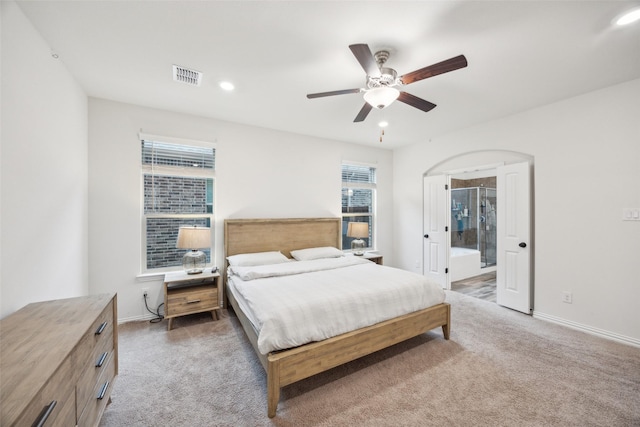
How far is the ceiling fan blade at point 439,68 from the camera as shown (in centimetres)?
166

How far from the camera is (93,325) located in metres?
1.41

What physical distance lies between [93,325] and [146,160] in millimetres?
2408

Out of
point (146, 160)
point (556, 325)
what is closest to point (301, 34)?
point (146, 160)

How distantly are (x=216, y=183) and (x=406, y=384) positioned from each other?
10.5 feet

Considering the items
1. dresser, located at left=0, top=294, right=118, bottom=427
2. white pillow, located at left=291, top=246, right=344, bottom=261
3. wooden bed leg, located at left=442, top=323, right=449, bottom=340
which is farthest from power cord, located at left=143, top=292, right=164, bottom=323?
wooden bed leg, located at left=442, top=323, right=449, bottom=340

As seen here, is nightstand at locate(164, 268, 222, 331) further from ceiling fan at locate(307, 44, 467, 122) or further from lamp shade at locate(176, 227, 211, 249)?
ceiling fan at locate(307, 44, 467, 122)

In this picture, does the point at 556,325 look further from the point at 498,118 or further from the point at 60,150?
the point at 60,150

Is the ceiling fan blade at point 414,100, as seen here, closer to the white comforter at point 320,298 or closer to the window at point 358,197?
the white comforter at point 320,298

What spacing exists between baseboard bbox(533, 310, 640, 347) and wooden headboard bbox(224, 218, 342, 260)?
290cm

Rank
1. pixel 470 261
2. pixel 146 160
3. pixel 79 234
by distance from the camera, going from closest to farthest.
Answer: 1. pixel 79 234
2. pixel 146 160
3. pixel 470 261

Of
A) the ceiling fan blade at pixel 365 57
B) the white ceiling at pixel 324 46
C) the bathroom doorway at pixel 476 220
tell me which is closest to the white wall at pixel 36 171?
the white ceiling at pixel 324 46

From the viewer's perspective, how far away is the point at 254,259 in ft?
10.9

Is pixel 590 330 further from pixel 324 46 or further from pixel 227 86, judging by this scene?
pixel 227 86

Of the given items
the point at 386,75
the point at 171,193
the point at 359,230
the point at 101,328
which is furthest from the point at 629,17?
the point at 171,193
